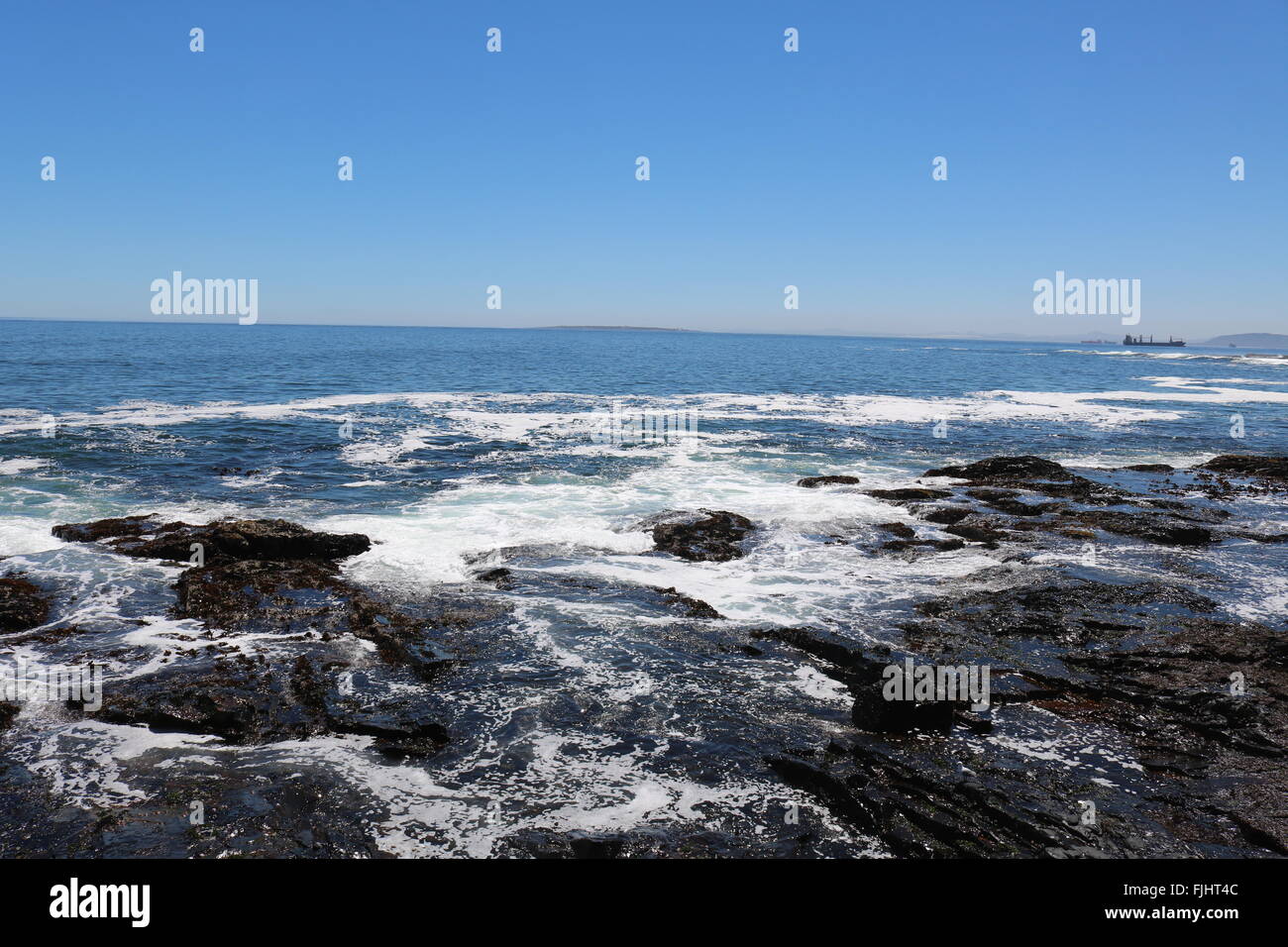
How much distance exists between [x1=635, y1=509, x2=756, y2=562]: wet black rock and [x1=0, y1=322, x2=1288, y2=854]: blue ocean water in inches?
27.7

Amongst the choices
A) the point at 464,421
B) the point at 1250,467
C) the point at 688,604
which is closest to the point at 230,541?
the point at 688,604

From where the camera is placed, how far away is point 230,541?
52.1ft

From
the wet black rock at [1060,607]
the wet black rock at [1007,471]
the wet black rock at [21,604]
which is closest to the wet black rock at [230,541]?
the wet black rock at [21,604]

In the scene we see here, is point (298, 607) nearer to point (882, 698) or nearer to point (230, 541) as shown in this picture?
point (230, 541)

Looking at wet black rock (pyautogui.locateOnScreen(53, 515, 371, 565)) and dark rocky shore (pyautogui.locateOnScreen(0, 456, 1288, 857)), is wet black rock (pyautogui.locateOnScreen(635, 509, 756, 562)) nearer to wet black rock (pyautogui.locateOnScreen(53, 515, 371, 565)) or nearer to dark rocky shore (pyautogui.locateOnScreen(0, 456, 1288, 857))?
dark rocky shore (pyautogui.locateOnScreen(0, 456, 1288, 857))

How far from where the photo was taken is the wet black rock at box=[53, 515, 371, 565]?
51.8 feet

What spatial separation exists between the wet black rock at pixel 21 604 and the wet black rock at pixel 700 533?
12.4m

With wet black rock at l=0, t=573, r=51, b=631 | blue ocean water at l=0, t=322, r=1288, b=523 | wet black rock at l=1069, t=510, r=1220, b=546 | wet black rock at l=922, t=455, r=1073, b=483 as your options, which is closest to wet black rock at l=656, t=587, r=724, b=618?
blue ocean water at l=0, t=322, r=1288, b=523

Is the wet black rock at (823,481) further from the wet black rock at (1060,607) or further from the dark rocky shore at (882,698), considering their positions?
the wet black rock at (1060,607)

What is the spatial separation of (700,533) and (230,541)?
11.2 metres

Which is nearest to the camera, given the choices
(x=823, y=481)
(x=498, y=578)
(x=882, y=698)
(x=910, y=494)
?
(x=882, y=698)
